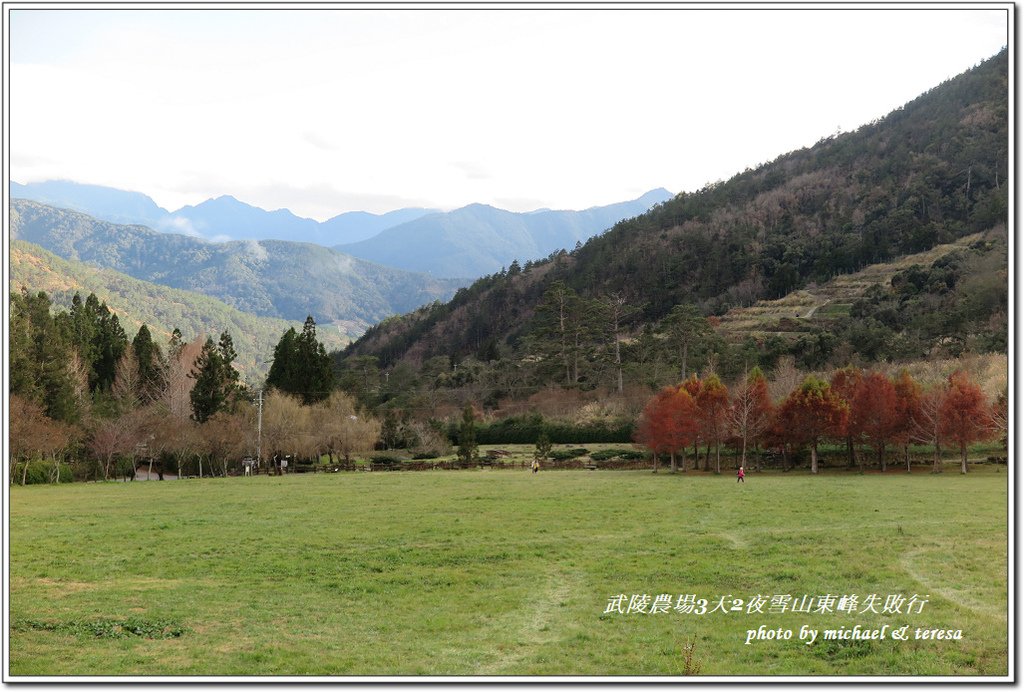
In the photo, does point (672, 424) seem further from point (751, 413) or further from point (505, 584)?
point (505, 584)

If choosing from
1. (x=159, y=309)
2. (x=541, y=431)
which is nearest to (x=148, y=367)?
(x=541, y=431)

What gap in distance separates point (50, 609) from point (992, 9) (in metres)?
11.7

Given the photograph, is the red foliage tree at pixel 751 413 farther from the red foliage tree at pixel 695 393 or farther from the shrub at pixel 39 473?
the shrub at pixel 39 473

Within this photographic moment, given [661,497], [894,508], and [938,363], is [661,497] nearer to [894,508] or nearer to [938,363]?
[894,508]

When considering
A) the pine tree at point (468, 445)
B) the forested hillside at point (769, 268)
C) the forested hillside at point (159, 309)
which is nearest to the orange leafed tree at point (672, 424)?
the forested hillside at point (769, 268)

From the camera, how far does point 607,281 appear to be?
98562 millimetres

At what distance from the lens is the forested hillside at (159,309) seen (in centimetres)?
10153

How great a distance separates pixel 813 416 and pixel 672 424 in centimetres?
531

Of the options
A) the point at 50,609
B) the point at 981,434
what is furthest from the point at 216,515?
the point at 981,434

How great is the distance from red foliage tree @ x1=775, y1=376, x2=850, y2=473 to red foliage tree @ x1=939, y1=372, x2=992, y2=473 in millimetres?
7132

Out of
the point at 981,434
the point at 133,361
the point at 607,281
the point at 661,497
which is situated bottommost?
the point at 661,497

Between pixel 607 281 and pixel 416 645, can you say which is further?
pixel 607 281

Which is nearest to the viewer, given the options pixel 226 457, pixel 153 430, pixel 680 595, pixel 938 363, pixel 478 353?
pixel 680 595

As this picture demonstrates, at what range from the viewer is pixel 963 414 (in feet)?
64.1
